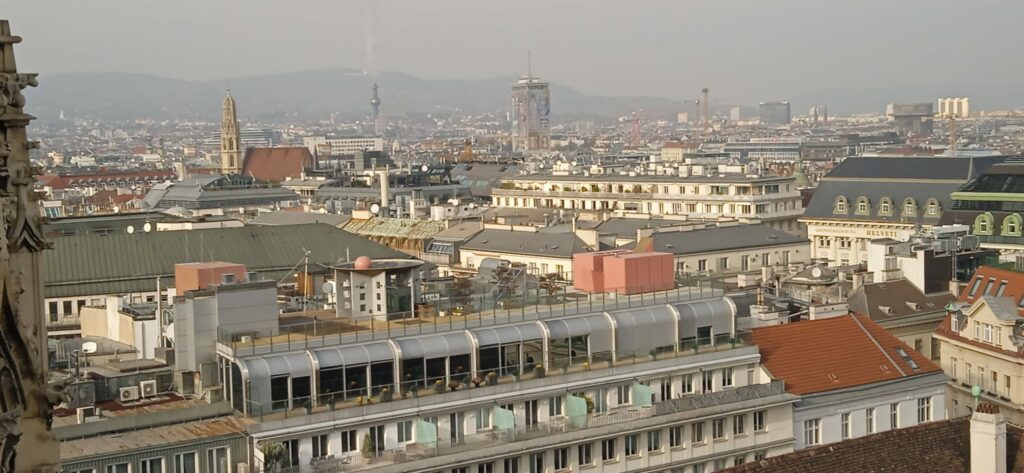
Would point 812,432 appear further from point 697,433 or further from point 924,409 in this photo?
point 924,409

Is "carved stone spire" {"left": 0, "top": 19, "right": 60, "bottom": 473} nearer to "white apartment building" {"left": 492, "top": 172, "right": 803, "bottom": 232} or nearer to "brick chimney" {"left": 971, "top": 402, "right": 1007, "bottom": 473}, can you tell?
"brick chimney" {"left": 971, "top": 402, "right": 1007, "bottom": 473}

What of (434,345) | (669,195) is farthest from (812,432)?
(669,195)

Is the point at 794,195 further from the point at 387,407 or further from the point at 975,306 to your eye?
the point at 387,407

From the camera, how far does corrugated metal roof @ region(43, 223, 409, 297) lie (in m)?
71.9

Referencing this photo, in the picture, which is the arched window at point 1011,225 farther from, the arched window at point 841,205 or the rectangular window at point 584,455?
the rectangular window at point 584,455

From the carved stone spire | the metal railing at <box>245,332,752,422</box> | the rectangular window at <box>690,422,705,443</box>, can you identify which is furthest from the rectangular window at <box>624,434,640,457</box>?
the carved stone spire

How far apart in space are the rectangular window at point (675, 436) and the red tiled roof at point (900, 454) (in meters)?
9.92

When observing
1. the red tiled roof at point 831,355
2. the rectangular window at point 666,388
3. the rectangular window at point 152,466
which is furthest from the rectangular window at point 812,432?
the rectangular window at point 152,466

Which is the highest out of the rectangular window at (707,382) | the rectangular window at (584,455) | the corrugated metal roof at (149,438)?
the corrugated metal roof at (149,438)

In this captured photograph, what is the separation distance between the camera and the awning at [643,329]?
155ft

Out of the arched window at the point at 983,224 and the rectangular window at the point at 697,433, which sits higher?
the arched window at the point at 983,224

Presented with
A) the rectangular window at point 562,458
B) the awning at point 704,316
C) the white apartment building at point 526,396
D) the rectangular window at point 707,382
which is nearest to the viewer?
the white apartment building at point 526,396

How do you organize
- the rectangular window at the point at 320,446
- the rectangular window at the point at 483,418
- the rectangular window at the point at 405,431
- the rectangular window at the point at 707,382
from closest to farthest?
the rectangular window at the point at 320,446
the rectangular window at the point at 405,431
the rectangular window at the point at 483,418
the rectangular window at the point at 707,382

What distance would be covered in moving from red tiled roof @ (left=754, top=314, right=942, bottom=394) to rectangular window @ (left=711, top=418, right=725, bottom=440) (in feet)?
10.1
